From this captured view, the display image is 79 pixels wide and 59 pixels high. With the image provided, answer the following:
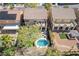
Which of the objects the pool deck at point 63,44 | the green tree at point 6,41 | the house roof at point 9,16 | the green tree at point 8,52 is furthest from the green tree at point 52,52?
the house roof at point 9,16

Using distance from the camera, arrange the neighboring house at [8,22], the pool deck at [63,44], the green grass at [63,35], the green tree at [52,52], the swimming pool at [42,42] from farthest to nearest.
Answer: the neighboring house at [8,22] → the green grass at [63,35] → the swimming pool at [42,42] → the pool deck at [63,44] → the green tree at [52,52]

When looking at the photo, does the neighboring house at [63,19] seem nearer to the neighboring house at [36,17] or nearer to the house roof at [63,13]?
the house roof at [63,13]

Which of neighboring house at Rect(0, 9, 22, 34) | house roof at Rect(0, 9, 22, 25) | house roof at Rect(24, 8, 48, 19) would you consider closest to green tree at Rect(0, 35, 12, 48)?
neighboring house at Rect(0, 9, 22, 34)

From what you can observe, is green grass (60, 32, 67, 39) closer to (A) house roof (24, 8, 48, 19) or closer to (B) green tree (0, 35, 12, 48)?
(A) house roof (24, 8, 48, 19)

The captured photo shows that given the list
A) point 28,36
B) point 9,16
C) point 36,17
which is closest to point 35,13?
point 36,17

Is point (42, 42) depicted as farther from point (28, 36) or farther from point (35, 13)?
point (35, 13)

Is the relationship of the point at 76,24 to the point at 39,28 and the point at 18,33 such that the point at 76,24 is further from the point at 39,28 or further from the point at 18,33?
the point at 18,33

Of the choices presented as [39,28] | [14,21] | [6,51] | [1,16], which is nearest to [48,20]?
[39,28]
